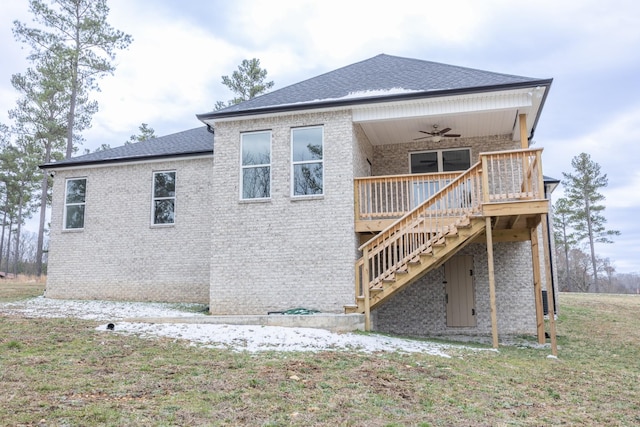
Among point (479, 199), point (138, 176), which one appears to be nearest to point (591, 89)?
point (479, 199)

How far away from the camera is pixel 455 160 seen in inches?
494

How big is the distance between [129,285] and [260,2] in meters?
9.66

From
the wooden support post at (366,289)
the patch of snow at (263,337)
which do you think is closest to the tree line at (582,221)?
the wooden support post at (366,289)

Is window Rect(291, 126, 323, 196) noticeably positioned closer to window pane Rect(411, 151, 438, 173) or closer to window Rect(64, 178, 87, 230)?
window pane Rect(411, 151, 438, 173)

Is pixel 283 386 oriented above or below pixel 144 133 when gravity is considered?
below

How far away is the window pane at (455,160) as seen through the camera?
1245 cm

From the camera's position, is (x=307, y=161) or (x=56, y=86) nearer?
(x=307, y=161)

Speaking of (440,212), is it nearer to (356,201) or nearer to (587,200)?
(356,201)

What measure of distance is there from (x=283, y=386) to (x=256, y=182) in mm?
6820

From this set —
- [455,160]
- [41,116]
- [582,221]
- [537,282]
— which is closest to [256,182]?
[455,160]

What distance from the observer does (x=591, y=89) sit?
25.0m

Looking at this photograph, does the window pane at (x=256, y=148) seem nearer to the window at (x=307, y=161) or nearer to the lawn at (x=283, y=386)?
the window at (x=307, y=161)

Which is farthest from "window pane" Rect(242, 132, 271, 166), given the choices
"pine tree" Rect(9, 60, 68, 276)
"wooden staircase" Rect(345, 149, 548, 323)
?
"pine tree" Rect(9, 60, 68, 276)

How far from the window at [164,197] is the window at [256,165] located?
369 cm
